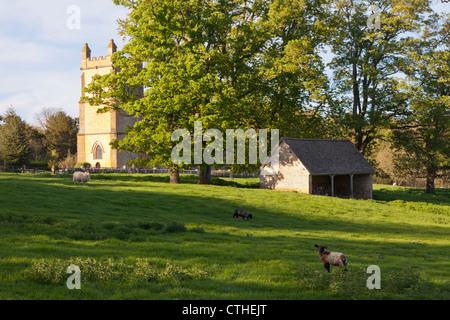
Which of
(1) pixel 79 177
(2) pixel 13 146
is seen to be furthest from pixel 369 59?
(2) pixel 13 146

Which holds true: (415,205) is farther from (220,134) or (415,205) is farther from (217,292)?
(217,292)

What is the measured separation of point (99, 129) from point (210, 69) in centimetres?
4672

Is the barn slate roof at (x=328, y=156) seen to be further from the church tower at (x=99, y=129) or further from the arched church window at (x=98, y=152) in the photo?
the arched church window at (x=98, y=152)

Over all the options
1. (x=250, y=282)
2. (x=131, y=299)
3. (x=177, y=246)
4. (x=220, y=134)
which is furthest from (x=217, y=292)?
(x=220, y=134)

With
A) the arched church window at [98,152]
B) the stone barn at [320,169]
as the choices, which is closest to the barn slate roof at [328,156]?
the stone barn at [320,169]

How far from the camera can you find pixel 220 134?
37188 mm

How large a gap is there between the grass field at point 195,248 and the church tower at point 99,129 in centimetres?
5086

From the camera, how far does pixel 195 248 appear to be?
43.1ft

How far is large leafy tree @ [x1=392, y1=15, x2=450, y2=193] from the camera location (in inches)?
1841

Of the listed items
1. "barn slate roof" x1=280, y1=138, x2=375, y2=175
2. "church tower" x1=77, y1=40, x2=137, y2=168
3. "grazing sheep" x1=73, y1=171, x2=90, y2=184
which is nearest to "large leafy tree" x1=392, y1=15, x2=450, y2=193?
"barn slate roof" x1=280, y1=138, x2=375, y2=175

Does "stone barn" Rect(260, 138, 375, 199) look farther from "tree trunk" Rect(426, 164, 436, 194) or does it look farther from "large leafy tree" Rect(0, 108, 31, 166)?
"large leafy tree" Rect(0, 108, 31, 166)

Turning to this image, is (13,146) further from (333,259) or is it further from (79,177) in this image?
(333,259)

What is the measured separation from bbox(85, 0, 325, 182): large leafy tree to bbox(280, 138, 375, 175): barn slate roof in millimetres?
3586

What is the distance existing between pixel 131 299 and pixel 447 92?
177 feet
